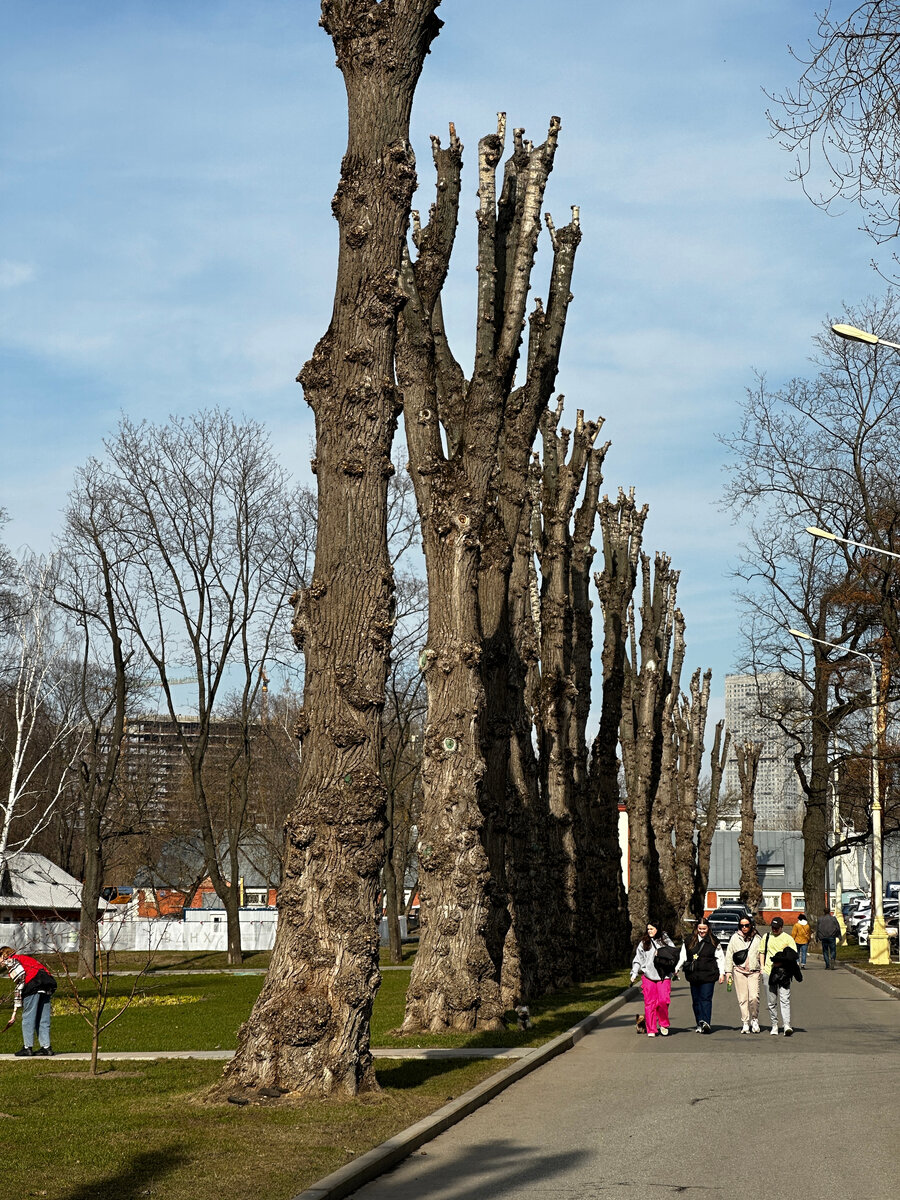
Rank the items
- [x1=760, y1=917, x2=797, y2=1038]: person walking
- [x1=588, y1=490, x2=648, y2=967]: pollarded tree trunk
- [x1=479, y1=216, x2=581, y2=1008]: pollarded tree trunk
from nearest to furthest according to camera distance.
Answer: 1. [x1=760, y1=917, x2=797, y2=1038]: person walking
2. [x1=479, y1=216, x2=581, y2=1008]: pollarded tree trunk
3. [x1=588, y1=490, x2=648, y2=967]: pollarded tree trunk

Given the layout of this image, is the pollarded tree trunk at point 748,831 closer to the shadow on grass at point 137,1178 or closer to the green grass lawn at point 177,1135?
the green grass lawn at point 177,1135

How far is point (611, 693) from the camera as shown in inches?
1435

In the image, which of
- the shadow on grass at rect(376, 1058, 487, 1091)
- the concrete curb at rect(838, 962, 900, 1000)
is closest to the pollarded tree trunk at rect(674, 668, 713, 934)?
the concrete curb at rect(838, 962, 900, 1000)

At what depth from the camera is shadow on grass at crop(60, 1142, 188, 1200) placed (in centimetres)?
802

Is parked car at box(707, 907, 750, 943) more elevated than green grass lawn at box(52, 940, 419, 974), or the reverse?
green grass lawn at box(52, 940, 419, 974)

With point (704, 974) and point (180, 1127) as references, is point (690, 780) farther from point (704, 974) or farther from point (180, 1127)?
point (180, 1127)

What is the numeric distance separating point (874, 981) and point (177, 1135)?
2775 cm

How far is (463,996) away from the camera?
18.0 metres

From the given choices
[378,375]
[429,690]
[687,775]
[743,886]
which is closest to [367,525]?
[378,375]

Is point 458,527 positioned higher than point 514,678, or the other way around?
point 458,527

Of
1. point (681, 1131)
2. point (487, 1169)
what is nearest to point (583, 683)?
point (681, 1131)

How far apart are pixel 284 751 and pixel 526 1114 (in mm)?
63081

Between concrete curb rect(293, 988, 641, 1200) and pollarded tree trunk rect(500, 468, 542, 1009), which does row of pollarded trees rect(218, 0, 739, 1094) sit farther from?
concrete curb rect(293, 988, 641, 1200)

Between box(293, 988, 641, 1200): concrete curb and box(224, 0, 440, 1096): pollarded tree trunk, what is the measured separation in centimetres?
84
